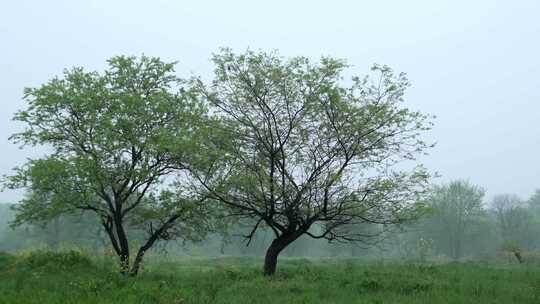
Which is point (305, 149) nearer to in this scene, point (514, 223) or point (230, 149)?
point (230, 149)

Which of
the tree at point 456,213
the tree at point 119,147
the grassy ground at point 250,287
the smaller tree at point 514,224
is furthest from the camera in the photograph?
the smaller tree at point 514,224

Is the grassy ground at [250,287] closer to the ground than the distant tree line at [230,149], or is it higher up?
closer to the ground

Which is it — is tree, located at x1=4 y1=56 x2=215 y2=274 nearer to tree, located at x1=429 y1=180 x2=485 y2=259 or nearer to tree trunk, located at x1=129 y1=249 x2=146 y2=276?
tree trunk, located at x1=129 y1=249 x2=146 y2=276

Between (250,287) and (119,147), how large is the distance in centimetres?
903

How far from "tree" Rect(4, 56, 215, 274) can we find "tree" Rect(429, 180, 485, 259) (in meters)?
64.6

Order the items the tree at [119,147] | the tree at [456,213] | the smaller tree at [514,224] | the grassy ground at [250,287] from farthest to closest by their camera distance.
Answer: the smaller tree at [514,224] → the tree at [456,213] → the tree at [119,147] → the grassy ground at [250,287]

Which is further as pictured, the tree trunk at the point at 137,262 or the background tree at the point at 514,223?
the background tree at the point at 514,223

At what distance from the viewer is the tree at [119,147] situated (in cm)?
2022

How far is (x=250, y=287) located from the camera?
17438mm

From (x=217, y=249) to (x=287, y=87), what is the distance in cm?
8225

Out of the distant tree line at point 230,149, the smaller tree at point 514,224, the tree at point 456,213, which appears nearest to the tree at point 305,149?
the distant tree line at point 230,149

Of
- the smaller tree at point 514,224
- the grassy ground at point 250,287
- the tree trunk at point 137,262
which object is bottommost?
the grassy ground at point 250,287

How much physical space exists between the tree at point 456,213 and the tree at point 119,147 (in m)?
64.6

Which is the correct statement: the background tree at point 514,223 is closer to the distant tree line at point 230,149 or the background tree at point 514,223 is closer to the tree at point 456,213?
the tree at point 456,213
